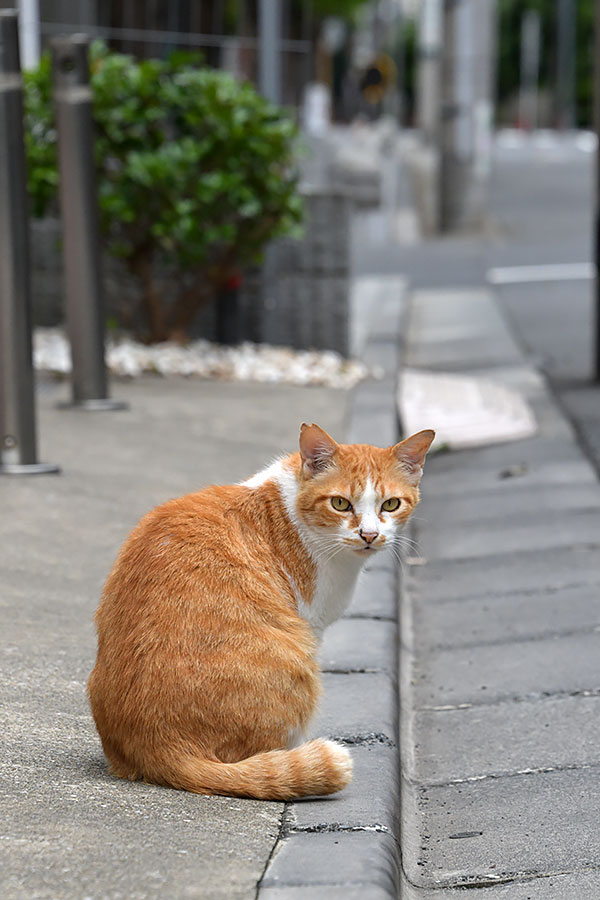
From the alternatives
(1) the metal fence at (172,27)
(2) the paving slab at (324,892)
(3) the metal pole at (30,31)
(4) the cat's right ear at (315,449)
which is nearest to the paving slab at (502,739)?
(4) the cat's right ear at (315,449)

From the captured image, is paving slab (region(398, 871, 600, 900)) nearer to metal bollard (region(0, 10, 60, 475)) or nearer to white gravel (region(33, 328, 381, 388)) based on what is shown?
metal bollard (region(0, 10, 60, 475))

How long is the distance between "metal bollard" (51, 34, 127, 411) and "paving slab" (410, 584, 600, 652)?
8.54ft

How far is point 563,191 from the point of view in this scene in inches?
1216

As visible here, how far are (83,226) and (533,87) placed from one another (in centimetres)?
8873

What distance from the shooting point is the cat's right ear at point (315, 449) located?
304 cm

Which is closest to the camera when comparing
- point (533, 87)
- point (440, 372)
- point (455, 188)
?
point (440, 372)

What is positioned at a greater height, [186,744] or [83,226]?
[83,226]

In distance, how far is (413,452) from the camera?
10.4ft

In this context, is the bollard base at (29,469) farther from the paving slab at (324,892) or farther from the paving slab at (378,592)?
the paving slab at (324,892)

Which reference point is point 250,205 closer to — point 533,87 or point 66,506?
point 66,506

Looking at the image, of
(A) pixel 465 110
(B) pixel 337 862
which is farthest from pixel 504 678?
(A) pixel 465 110

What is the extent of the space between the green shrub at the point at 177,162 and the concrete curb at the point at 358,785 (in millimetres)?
3824

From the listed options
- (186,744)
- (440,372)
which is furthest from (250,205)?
(186,744)

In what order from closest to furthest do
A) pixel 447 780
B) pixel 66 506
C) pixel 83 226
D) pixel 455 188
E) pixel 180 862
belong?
pixel 180 862 < pixel 447 780 < pixel 66 506 < pixel 83 226 < pixel 455 188
